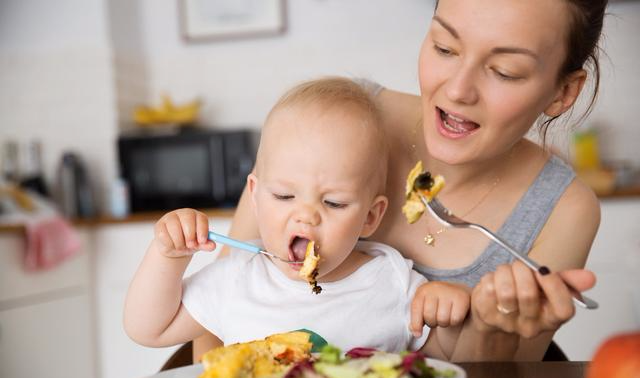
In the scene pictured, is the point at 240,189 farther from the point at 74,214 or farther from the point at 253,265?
the point at 253,265

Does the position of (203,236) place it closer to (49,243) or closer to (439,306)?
(439,306)

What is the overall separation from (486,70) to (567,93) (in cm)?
24

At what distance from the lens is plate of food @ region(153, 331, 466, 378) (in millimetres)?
675

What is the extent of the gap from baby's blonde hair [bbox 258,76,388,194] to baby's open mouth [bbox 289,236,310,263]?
164mm

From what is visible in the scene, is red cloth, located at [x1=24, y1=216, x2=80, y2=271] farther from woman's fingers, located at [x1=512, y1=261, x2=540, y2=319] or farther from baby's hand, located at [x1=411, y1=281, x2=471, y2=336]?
woman's fingers, located at [x1=512, y1=261, x2=540, y2=319]

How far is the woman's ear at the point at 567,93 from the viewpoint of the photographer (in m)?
1.20


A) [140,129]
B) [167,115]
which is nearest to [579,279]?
[167,115]

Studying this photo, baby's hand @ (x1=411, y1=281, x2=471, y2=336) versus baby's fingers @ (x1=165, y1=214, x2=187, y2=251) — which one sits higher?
baby's fingers @ (x1=165, y1=214, x2=187, y2=251)

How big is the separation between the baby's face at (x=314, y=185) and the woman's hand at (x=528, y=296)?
0.85 ft

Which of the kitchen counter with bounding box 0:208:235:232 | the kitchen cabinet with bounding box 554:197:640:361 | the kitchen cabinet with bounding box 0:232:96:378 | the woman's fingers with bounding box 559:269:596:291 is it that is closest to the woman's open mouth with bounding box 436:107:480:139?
the woman's fingers with bounding box 559:269:596:291

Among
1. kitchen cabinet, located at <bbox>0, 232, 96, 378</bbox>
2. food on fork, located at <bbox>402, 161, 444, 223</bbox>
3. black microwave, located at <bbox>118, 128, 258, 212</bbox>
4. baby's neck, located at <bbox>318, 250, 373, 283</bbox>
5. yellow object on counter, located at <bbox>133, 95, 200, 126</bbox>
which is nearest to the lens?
food on fork, located at <bbox>402, 161, 444, 223</bbox>

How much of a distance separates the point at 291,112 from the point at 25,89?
291cm

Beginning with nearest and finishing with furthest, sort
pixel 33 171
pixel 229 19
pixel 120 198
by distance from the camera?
pixel 120 198 < pixel 33 171 < pixel 229 19

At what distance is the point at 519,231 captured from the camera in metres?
1.26
